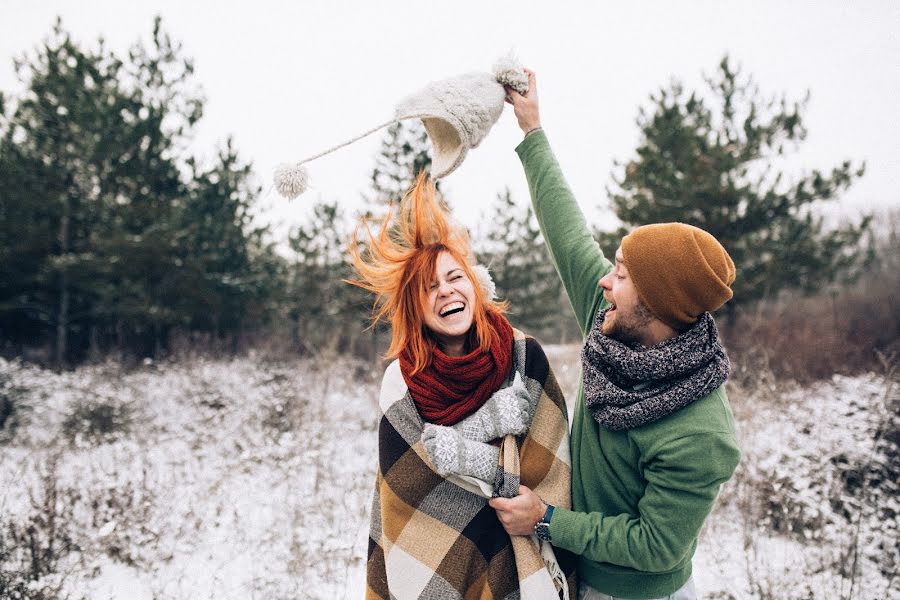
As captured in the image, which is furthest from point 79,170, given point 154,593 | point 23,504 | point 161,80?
point 154,593

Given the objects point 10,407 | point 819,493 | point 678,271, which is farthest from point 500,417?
point 10,407

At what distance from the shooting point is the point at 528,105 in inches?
69.2

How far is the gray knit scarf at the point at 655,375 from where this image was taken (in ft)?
3.94

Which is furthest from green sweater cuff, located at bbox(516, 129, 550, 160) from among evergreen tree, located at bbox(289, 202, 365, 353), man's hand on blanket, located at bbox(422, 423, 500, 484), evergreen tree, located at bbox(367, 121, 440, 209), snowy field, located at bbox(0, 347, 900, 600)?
evergreen tree, located at bbox(289, 202, 365, 353)

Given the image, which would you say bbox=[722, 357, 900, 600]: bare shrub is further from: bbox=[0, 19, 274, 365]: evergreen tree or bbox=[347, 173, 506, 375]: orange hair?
bbox=[0, 19, 274, 365]: evergreen tree

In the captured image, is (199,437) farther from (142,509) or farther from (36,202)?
(36,202)

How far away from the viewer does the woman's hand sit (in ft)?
5.71

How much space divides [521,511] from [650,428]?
44cm

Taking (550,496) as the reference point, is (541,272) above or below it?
above

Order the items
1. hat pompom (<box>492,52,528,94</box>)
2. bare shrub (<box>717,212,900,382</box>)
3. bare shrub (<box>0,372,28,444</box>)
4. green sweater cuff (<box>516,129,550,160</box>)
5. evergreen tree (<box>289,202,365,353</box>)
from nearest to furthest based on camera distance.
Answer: hat pompom (<box>492,52,528,94</box>) → green sweater cuff (<box>516,129,550,160</box>) → bare shrub (<box>0,372,28,444</box>) → bare shrub (<box>717,212,900,382</box>) → evergreen tree (<box>289,202,365,353</box>)

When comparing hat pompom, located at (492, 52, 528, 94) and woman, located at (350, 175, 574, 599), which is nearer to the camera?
woman, located at (350, 175, 574, 599)

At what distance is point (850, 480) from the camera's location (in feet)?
15.3

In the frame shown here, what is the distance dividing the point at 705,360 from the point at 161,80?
12671 millimetres

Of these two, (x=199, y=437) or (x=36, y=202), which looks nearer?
(x=199, y=437)
